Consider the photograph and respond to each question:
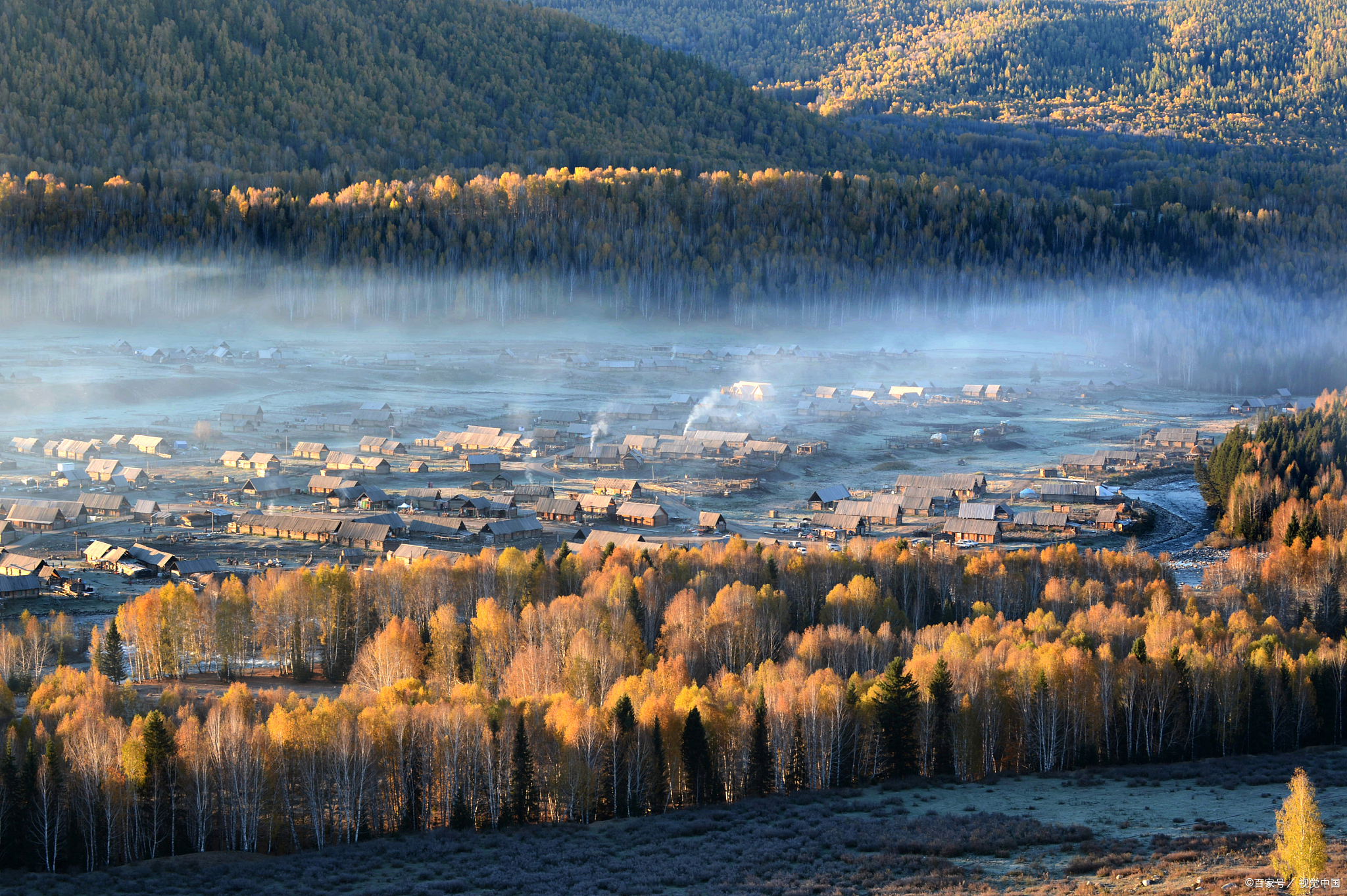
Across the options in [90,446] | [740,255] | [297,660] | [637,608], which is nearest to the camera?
[297,660]

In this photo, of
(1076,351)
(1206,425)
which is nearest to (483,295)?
(1076,351)

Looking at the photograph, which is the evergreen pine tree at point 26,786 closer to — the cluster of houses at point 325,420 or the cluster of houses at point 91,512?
the cluster of houses at point 91,512

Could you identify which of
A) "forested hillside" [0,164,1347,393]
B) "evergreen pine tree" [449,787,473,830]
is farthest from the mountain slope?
"evergreen pine tree" [449,787,473,830]

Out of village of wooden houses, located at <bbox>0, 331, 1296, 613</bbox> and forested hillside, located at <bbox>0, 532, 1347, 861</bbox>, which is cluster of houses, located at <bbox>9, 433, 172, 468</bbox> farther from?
forested hillside, located at <bbox>0, 532, 1347, 861</bbox>

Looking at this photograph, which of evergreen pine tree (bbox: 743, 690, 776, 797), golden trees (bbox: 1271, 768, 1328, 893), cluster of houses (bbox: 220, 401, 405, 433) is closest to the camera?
golden trees (bbox: 1271, 768, 1328, 893)

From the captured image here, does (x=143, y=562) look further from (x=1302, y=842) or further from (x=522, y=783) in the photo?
(x=1302, y=842)

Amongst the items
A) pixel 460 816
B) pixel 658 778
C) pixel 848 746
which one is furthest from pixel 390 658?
pixel 848 746
